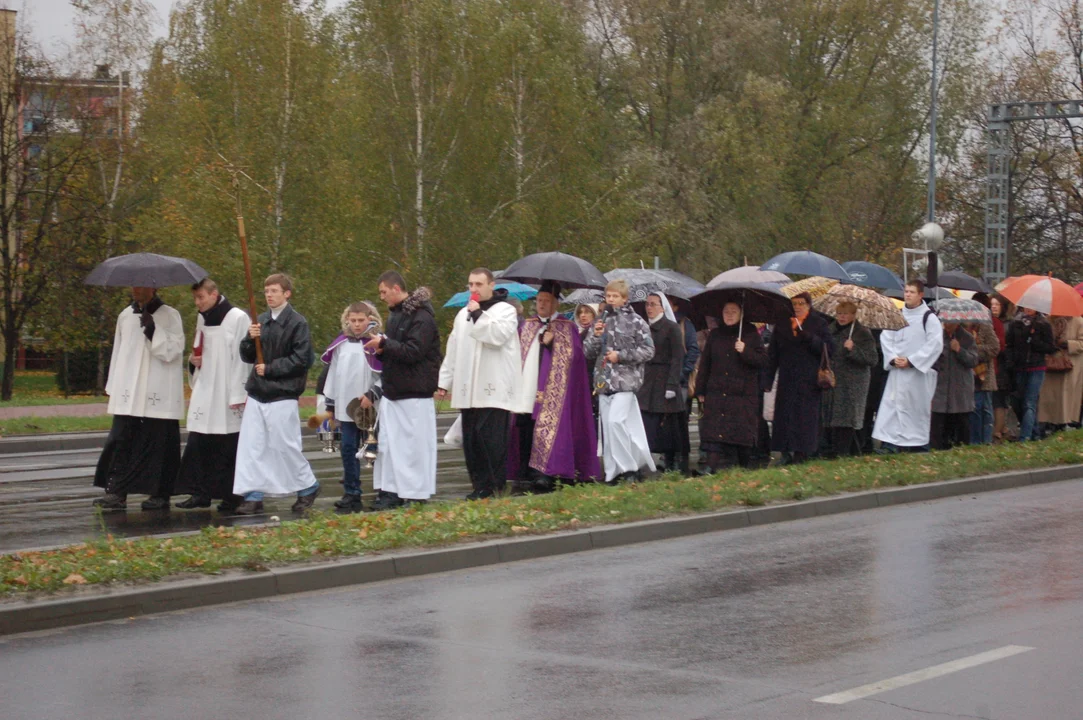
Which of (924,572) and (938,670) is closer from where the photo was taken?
(938,670)

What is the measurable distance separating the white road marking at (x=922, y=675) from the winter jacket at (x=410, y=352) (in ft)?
20.2

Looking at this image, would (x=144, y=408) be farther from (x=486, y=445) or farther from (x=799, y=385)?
(x=799, y=385)

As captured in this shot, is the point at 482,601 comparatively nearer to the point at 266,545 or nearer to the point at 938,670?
the point at 266,545

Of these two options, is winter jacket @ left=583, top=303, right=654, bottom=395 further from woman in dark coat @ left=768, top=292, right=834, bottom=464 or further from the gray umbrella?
woman in dark coat @ left=768, top=292, right=834, bottom=464

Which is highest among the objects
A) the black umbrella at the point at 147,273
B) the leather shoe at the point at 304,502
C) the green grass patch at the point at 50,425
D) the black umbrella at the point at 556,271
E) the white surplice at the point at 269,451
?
the black umbrella at the point at 556,271

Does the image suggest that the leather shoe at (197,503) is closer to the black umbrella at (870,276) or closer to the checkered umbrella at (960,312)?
the checkered umbrella at (960,312)

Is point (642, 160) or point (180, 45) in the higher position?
point (180, 45)

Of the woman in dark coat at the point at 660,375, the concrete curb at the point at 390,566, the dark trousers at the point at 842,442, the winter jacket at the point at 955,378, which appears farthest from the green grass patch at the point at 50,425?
the concrete curb at the point at 390,566

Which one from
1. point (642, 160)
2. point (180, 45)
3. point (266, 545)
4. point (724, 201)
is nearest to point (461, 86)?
point (642, 160)

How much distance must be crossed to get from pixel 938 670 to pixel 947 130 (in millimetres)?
48424

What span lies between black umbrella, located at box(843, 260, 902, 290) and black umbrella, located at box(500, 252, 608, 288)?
6.56 m

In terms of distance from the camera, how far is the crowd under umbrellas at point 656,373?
42.2 ft

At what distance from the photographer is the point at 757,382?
1516 cm

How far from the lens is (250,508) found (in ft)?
41.2
